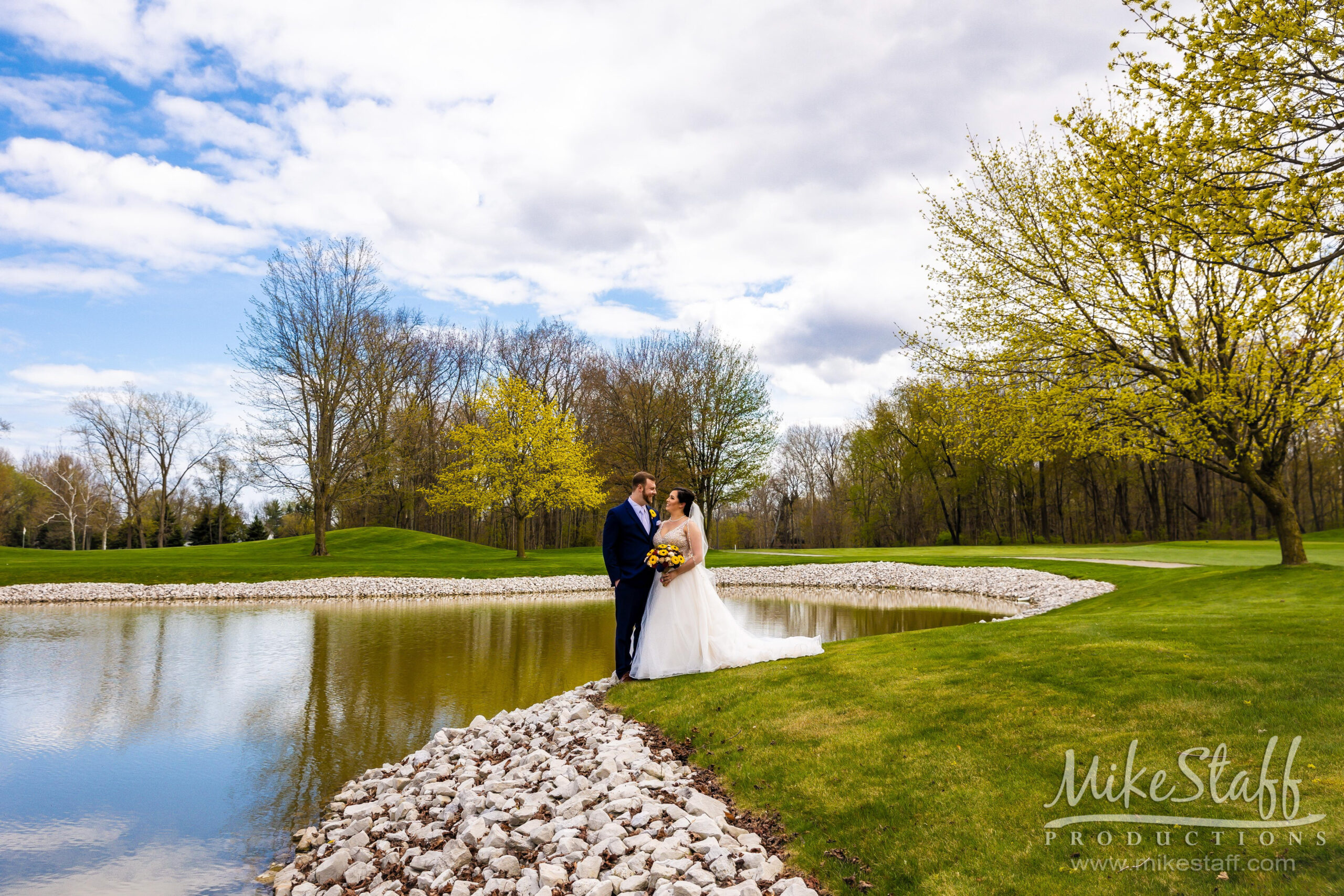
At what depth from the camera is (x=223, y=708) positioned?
1002 centimetres

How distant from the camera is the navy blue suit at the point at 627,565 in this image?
28.9 feet

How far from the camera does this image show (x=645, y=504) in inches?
358

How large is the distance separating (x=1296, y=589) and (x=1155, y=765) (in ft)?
29.5

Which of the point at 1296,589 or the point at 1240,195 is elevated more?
the point at 1240,195

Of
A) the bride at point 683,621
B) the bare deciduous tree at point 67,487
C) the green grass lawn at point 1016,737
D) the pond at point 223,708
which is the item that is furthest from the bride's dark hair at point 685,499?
the bare deciduous tree at point 67,487

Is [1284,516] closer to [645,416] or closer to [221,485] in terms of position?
[645,416]

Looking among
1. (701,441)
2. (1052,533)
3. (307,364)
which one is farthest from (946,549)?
(307,364)

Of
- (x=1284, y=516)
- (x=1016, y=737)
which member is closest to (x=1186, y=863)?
A: (x=1016, y=737)

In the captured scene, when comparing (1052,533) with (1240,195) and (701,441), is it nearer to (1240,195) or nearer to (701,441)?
(701,441)

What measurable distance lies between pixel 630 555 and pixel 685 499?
950 millimetres

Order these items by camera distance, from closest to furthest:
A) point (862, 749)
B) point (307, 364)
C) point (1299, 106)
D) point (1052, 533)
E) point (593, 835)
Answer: point (593, 835) → point (862, 749) → point (1299, 106) → point (307, 364) → point (1052, 533)

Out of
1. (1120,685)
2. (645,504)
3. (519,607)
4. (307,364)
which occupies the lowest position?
(519,607)

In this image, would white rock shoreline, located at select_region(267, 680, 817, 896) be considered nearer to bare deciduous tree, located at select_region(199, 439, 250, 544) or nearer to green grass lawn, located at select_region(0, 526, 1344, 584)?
green grass lawn, located at select_region(0, 526, 1344, 584)

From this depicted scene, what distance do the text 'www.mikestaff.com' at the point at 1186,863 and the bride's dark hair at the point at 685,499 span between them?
5.47m
